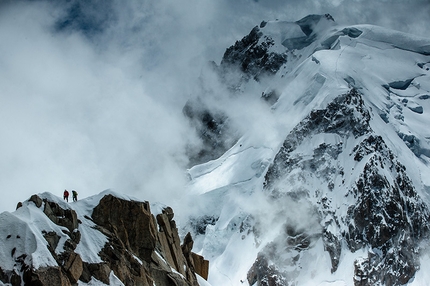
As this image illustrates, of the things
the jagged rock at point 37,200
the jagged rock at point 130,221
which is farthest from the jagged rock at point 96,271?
the jagged rock at point 130,221

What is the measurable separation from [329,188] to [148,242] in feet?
436

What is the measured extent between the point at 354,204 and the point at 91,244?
134m

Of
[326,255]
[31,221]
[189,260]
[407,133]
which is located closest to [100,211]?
[31,221]

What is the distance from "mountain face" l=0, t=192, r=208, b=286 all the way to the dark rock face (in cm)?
10756

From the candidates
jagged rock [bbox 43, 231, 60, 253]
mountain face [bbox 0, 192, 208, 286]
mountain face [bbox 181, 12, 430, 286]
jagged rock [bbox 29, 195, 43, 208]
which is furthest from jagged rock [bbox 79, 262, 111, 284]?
mountain face [bbox 181, 12, 430, 286]

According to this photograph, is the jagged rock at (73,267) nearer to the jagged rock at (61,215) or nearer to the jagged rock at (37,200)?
the jagged rock at (61,215)

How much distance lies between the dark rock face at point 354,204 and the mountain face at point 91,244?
10756 cm

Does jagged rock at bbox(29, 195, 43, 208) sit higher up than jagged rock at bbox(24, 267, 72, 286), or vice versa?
jagged rock at bbox(29, 195, 43, 208)

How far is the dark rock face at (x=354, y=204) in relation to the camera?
154125mm

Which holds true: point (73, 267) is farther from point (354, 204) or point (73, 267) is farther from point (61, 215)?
point (354, 204)

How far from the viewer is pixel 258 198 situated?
18725 centimetres

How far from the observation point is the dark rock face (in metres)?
154

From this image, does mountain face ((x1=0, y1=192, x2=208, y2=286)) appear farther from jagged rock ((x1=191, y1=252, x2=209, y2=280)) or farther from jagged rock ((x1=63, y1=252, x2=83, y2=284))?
jagged rock ((x1=191, y1=252, x2=209, y2=280))

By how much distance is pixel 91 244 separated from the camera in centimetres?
3988
